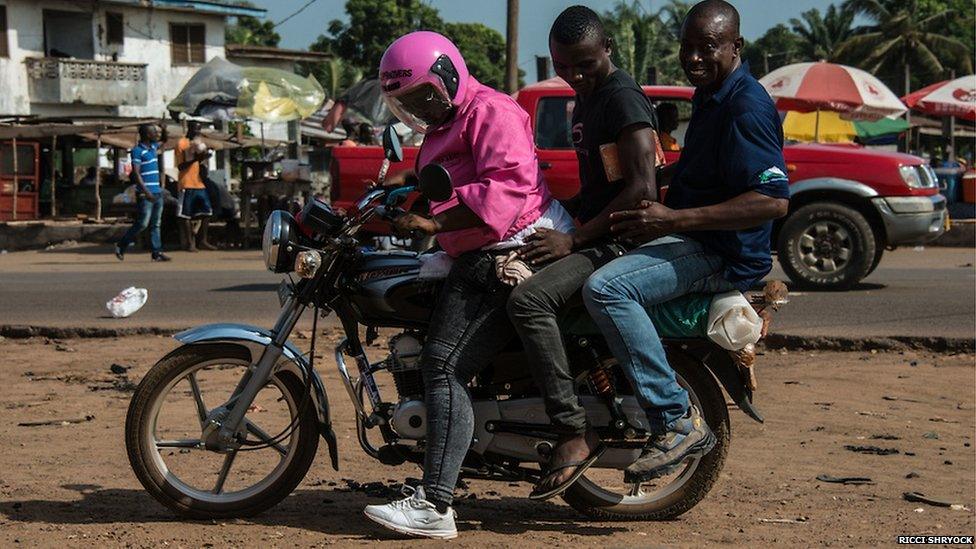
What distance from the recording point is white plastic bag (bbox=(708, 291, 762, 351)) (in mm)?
4430

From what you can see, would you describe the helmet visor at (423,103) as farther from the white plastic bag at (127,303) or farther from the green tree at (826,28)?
the green tree at (826,28)

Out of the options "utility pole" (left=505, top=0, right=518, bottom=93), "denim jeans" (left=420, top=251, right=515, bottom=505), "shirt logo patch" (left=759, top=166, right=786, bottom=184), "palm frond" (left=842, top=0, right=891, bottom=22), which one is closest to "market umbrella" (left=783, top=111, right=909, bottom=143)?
"utility pole" (left=505, top=0, right=518, bottom=93)

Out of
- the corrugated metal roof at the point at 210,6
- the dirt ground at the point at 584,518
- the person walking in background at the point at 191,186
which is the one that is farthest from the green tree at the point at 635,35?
the dirt ground at the point at 584,518

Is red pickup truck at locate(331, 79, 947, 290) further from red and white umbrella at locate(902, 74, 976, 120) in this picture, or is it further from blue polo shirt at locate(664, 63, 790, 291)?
red and white umbrella at locate(902, 74, 976, 120)

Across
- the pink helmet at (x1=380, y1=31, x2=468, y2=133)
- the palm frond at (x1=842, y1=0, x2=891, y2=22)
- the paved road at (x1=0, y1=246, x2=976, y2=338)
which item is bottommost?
the paved road at (x1=0, y1=246, x2=976, y2=338)

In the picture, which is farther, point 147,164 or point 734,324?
point 147,164

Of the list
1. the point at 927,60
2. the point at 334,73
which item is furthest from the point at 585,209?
the point at 927,60

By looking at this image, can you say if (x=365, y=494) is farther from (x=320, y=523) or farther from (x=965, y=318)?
(x=965, y=318)

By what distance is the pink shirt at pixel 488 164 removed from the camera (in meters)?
4.28

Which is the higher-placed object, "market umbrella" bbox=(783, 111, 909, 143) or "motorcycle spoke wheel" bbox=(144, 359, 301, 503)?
"market umbrella" bbox=(783, 111, 909, 143)

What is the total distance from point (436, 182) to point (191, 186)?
50.2ft

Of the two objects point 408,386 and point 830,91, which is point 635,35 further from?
point 408,386

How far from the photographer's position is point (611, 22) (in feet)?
147

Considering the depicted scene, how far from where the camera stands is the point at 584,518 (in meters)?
4.85
